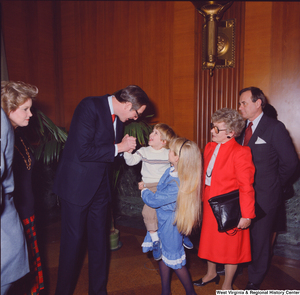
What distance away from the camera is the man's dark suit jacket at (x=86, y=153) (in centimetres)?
174

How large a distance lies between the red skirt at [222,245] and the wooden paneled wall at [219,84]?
1189 millimetres

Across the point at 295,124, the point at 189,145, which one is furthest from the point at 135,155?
the point at 295,124

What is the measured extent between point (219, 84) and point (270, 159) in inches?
45.7

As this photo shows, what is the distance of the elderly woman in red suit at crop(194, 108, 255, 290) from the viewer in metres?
1.76

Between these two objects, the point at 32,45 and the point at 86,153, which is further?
the point at 32,45

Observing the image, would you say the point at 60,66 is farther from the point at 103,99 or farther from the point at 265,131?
the point at 265,131

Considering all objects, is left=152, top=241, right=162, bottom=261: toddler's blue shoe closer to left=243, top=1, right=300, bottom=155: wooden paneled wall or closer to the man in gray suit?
the man in gray suit

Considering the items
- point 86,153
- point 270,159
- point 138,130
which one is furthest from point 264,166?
point 86,153

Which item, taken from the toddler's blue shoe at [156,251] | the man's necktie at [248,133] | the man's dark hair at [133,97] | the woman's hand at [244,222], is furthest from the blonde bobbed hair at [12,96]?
the man's necktie at [248,133]

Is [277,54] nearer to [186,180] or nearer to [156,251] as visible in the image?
[186,180]

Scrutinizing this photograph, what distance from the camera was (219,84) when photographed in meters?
2.84

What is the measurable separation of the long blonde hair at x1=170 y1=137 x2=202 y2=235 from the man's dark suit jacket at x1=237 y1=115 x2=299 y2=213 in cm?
62

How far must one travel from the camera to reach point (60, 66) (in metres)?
3.74

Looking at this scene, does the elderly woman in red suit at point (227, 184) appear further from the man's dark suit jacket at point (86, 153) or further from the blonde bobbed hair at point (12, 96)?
the blonde bobbed hair at point (12, 96)
